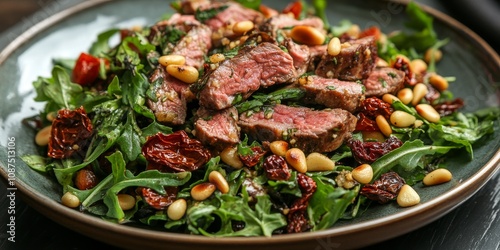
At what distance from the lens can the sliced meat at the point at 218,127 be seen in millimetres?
4223

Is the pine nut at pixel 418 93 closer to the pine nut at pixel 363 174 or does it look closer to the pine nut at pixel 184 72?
the pine nut at pixel 363 174

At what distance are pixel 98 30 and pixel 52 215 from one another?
10.4 feet

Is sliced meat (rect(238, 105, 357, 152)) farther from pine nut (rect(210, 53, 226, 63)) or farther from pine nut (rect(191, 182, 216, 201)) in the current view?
pine nut (rect(191, 182, 216, 201))

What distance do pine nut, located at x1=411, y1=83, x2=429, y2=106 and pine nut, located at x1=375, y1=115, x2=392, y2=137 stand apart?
53cm

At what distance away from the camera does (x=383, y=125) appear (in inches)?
181

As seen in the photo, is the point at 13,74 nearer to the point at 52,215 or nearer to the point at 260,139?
the point at 52,215

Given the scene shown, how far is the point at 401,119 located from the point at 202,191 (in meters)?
1.76

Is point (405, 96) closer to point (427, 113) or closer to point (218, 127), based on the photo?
point (427, 113)

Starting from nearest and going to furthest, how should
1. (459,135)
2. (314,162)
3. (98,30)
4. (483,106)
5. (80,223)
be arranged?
(80,223) → (314,162) → (459,135) → (483,106) → (98,30)

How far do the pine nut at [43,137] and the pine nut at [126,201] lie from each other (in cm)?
117

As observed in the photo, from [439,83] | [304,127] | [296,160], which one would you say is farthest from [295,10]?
[296,160]

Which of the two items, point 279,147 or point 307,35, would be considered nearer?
point 279,147

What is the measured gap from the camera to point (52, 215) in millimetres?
3844

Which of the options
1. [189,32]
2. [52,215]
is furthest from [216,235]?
[189,32]
